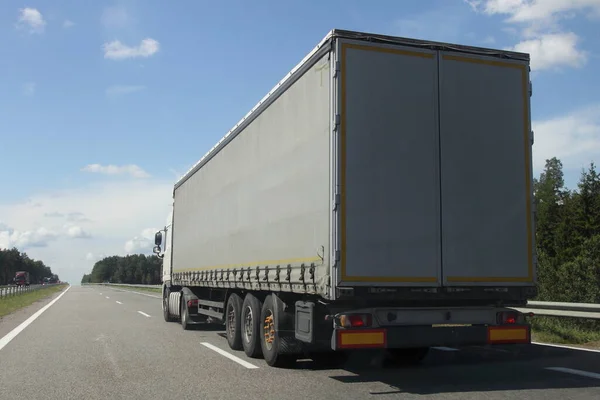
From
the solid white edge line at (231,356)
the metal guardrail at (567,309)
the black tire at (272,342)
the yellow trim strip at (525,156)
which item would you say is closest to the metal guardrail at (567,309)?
the metal guardrail at (567,309)

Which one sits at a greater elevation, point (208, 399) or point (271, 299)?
point (271, 299)

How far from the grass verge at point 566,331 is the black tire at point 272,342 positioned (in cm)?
554

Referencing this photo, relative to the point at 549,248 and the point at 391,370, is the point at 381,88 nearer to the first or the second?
the point at 391,370

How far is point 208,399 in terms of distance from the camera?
22.2 feet

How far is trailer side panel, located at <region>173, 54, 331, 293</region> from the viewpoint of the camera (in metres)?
7.52

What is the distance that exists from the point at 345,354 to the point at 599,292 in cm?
1387

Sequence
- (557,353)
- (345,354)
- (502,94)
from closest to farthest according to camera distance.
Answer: (502,94) < (345,354) < (557,353)

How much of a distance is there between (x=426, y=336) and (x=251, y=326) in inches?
133

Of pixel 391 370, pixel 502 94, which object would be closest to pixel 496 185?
pixel 502 94

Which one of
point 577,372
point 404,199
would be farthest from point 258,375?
point 577,372

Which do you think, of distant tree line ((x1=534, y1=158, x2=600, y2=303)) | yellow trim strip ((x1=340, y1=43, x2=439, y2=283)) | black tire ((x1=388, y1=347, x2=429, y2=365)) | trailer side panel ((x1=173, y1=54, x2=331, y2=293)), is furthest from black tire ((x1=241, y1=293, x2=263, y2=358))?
distant tree line ((x1=534, y1=158, x2=600, y2=303))

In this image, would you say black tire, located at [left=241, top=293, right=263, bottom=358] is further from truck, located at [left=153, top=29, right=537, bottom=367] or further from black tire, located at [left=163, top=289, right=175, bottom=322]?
black tire, located at [left=163, top=289, right=175, bottom=322]

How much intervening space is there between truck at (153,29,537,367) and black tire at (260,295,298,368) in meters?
0.04

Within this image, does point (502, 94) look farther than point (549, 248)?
No
